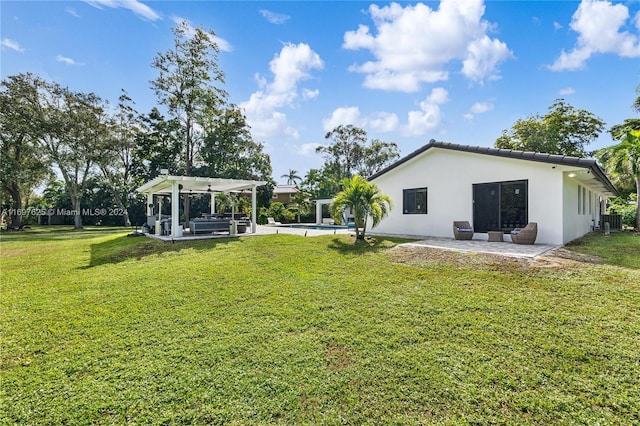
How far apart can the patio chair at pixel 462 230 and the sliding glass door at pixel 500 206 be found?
363 mm

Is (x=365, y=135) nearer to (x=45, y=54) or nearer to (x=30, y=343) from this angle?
(x=45, y=54)

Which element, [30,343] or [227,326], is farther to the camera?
[227,326]

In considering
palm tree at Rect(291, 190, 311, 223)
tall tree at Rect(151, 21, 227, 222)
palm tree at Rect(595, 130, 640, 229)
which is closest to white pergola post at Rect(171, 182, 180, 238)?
tall tree at Rect(151, 21, 227, 222)

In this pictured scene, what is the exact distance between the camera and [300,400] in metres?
3.07

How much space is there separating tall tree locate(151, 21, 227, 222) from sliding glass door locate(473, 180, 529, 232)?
18.8 m

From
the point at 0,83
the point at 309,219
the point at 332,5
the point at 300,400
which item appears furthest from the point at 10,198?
the point at 300,400

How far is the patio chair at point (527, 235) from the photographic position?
10172 millimetres

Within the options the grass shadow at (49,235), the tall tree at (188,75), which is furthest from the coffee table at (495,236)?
the grass shadow at (49,235)

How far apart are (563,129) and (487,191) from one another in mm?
22535

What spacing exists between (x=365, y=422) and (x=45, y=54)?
61.4 ft

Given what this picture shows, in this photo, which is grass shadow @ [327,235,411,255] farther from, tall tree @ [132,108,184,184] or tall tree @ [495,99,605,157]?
tall tree @ [495,99,605,157]

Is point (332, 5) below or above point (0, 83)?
below

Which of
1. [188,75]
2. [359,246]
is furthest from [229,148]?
[359,246]

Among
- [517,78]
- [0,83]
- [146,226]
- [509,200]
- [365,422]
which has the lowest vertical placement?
[365,422]
